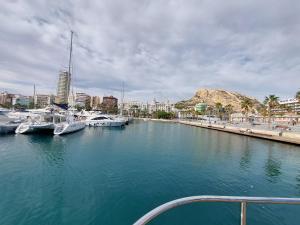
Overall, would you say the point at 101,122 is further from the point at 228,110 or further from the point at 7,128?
the point at 228,110

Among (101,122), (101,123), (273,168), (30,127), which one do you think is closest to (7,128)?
(30,127)

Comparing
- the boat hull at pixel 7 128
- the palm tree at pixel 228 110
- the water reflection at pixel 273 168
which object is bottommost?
the water reflection at pixel 273 168

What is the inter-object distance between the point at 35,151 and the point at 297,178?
1019 inches

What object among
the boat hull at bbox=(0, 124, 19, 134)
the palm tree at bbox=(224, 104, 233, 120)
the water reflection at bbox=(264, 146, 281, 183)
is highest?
the palm tree at bbox=(224, 104, 233, 120)

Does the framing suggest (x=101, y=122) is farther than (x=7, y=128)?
Yes

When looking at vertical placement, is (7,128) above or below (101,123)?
below

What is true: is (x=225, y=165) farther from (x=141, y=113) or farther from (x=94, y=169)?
(x=141, y=113)

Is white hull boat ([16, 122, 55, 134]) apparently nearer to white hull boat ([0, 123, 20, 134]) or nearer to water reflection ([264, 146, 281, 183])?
white hull boat ([0, 123, 20, 134])

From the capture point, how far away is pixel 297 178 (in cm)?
1636

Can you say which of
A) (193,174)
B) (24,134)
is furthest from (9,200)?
(24,134)

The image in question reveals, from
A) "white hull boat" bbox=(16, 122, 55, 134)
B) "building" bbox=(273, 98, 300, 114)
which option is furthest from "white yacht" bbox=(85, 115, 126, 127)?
"building" bbox=(273, 98, 300, 114)

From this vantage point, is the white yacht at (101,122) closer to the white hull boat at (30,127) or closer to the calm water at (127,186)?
the white hull boat at (30,127)

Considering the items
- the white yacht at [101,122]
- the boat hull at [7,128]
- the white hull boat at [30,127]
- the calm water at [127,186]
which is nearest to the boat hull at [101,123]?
the white yacht at [101,122]

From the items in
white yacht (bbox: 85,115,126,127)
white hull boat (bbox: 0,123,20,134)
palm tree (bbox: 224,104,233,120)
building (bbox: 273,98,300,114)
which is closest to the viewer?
white hull boat (bbox: 0,123,20,134)
